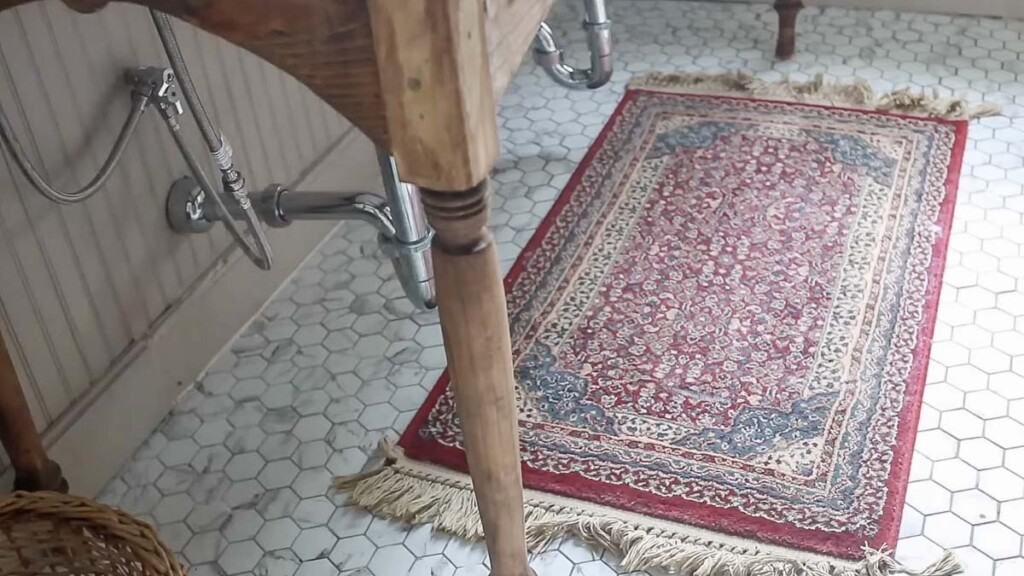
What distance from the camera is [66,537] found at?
33.7 inches

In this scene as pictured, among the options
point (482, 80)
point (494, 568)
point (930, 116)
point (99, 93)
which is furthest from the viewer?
point (930, 116)

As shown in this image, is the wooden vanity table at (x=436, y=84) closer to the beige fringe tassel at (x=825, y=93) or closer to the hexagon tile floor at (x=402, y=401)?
the hexagon tile floor at (x=402, y=401)

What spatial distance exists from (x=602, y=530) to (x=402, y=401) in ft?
1.03

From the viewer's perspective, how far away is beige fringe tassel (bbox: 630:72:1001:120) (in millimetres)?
1629

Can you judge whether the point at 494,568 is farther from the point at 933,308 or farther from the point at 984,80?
the point at 984,80

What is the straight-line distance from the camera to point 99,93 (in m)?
1.05

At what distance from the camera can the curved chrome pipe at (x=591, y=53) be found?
149 centimetres

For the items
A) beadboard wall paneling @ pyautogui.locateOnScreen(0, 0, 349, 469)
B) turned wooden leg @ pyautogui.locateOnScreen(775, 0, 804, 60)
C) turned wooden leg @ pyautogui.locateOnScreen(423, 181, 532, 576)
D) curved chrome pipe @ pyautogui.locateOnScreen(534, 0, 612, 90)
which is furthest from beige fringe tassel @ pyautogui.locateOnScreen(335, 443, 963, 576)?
turned wooden leg @ pyautogui.locateOnScreen(775, 0, 804, 60)

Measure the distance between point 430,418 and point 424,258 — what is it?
0.62ft

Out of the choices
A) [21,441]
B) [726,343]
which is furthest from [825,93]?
[21,441]

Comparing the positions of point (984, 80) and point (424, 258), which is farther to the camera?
point (984, 80)

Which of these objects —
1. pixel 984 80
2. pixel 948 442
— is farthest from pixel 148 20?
pixel 984 80

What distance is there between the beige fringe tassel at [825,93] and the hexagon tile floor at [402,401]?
0.15 feet

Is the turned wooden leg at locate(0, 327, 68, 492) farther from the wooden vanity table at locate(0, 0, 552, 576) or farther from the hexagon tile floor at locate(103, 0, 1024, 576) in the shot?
the wooden vanity table at locate(0, 0, 552, 576)
